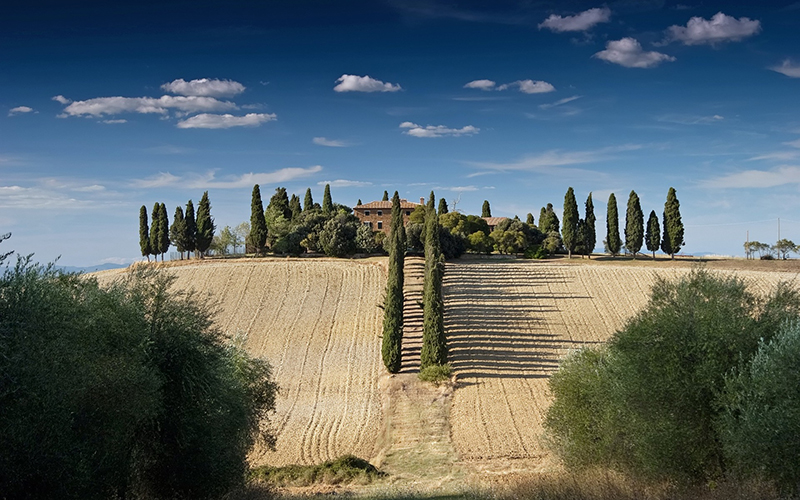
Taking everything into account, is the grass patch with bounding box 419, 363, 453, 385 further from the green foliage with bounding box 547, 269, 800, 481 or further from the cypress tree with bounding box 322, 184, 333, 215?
the cypress tree with bounding box 322, 184, 333, 215

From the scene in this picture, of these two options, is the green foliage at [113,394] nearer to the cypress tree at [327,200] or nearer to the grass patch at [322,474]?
the grass patch at [322,474]

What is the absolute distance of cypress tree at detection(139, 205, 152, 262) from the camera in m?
74.2

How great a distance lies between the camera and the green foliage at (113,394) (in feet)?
41.3

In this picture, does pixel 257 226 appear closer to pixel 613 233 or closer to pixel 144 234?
pixel 144 234

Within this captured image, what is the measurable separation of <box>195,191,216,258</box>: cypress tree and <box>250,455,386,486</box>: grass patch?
51.3m

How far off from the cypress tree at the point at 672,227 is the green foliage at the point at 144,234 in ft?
194

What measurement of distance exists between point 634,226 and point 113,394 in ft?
226

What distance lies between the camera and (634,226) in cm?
7512

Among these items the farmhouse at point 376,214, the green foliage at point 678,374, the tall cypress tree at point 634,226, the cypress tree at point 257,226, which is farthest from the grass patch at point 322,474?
the farmhouse at point 376,214

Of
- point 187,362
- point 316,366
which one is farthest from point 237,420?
point 316,366

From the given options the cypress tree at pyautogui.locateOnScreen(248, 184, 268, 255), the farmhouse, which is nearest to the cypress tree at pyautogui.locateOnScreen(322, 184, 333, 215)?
the farmhouse

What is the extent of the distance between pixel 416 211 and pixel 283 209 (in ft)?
65.7

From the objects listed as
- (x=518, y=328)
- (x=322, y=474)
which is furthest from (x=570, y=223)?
(x=322, y=474)

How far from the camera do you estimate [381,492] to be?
1953 centimetres
